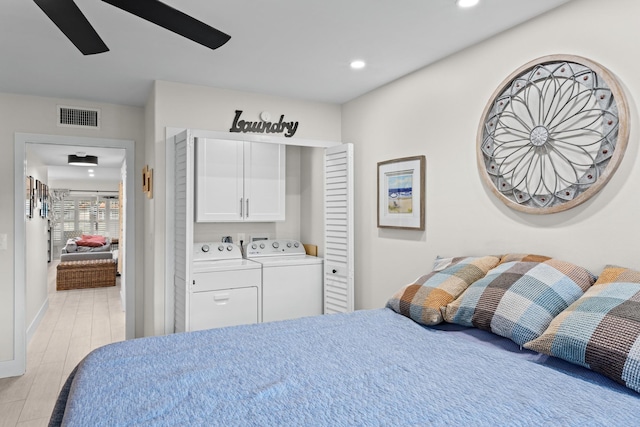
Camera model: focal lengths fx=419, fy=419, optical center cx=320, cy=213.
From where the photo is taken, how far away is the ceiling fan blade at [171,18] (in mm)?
1572

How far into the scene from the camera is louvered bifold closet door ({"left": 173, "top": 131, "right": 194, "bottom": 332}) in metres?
3.12

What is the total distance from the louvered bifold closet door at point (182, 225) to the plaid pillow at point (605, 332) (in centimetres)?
235

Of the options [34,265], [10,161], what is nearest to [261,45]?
[10,161]

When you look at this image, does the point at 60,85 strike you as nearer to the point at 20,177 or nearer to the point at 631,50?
the point at 20,177

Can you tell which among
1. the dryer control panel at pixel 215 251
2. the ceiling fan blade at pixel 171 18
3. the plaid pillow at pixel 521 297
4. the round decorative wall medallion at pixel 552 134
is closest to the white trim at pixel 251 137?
the dryer control panel at pixel 215 251

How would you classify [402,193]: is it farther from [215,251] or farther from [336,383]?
[336,383]

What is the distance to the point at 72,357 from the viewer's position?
4.11 m

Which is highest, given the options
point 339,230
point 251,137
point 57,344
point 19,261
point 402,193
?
point 251,137

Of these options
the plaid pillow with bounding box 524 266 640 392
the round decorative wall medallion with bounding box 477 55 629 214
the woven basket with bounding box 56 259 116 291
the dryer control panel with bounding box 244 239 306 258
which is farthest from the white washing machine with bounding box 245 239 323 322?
the woven basket with bounding box 56 259 116 291

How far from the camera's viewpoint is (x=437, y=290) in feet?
7.23

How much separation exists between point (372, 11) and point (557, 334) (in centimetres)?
176

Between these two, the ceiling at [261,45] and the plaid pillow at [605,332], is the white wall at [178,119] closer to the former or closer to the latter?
the ceiling at [261,45]

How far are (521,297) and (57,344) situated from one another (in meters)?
4.69

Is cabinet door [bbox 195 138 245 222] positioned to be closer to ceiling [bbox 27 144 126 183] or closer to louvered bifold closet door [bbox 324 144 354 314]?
louvered bifold closet door [bbox 324 144 354 314]
